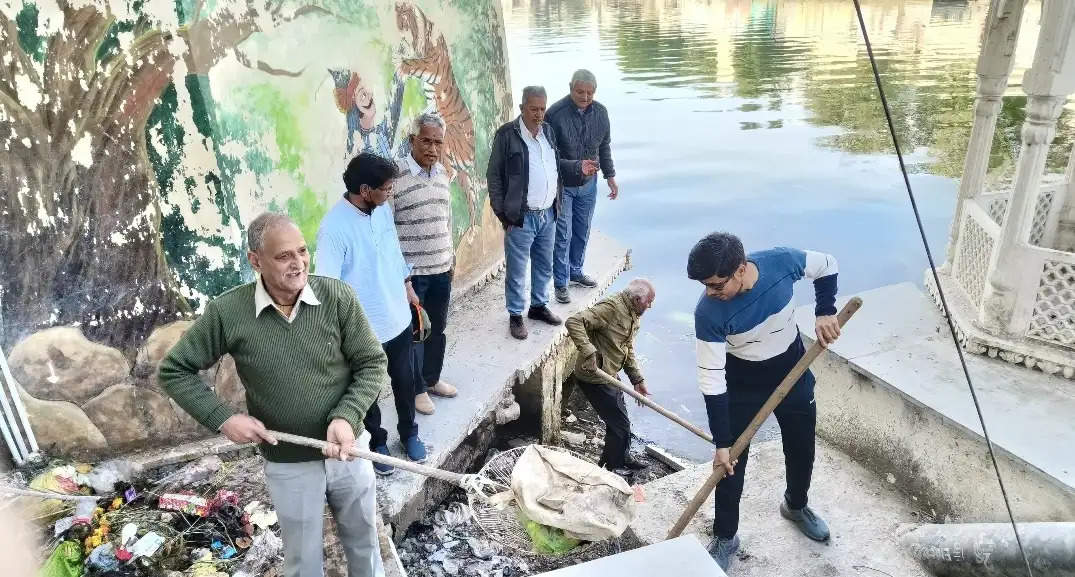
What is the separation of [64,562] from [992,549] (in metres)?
4.60

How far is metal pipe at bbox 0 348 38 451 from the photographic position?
3439mm

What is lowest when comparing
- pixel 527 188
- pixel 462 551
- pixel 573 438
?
pixel 573 438

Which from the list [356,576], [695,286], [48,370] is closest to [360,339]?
[356,576]

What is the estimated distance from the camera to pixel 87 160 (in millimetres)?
3332

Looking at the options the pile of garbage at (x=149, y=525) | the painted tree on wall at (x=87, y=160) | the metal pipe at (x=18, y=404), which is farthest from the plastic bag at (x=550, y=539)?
the metal pipe at (x=18, y=404)

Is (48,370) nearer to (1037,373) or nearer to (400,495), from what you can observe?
(400,495)

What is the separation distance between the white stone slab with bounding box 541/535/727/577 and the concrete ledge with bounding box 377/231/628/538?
1.64m

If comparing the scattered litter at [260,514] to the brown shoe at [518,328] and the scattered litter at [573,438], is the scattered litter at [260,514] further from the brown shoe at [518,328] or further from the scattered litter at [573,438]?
the scattered litter at [573,438]

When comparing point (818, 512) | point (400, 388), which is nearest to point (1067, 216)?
point (818, 512)

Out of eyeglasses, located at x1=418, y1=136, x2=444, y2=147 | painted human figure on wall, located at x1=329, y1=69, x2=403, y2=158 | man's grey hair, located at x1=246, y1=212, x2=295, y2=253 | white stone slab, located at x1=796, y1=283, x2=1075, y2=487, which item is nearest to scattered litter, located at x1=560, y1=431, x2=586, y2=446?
white stone slab, located at x1=796, y1=283, x2=1075, y2=487

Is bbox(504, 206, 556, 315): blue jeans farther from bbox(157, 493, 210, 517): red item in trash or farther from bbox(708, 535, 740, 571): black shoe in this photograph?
bbox(157, 493, 210, 517): red item in trash

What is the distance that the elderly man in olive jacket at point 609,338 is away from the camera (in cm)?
408

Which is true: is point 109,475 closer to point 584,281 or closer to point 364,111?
point 364,111

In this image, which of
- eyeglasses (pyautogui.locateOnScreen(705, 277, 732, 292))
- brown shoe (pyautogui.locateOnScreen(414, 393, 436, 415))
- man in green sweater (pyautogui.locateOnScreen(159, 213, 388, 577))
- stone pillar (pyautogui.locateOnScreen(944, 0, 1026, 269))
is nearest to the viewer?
man in green sweater (pyautogui.locateOnScreen(159, 213, 388, 577))
